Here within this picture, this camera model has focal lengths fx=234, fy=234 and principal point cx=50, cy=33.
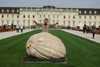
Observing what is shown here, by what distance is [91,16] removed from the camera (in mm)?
121562

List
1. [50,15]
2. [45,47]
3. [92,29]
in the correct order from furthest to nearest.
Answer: [50,15] → [92,29] → [45,47]

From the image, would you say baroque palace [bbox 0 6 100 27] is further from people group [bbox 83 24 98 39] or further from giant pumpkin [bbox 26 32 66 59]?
giant pumpkin [bbox 26 32 66 59]

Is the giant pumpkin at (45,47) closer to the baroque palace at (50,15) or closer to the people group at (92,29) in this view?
the people group at (92,29)

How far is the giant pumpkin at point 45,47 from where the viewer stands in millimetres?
10406

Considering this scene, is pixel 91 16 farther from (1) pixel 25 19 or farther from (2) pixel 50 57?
(2) pixel 50 57

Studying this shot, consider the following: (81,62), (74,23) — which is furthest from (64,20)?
(81,62)

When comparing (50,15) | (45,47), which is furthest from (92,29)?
(50,15)

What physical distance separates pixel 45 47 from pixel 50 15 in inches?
4103

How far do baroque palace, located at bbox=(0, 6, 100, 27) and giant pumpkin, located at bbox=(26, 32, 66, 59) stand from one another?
101 m

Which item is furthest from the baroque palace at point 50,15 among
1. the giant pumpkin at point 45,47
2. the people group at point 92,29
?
the giant pumpkin at point 45,47

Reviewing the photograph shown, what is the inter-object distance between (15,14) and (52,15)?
19591mm

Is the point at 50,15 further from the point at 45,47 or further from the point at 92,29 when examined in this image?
the point at 45,47

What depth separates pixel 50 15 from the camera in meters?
114

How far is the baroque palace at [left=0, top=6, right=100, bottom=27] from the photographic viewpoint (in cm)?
11406
